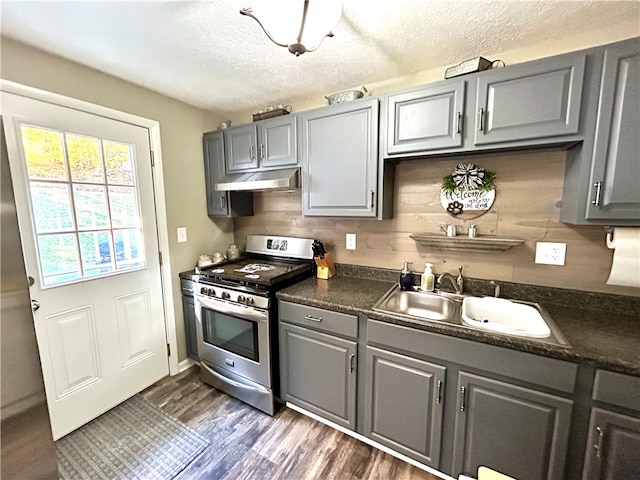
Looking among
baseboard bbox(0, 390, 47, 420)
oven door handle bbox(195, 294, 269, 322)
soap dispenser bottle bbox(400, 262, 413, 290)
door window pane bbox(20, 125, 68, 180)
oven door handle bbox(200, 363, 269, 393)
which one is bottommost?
oven door handle bbox(200, 363, 269, 393)

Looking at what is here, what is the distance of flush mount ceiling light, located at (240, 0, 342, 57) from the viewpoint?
3.30ft

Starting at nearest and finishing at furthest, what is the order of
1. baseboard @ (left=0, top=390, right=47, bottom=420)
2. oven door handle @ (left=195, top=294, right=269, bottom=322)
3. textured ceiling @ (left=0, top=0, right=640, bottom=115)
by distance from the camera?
1. baseboard @ (left=0, top=390, right=47, bottom=420)
2. textured ceiling @ (left=0, top=0, right=640, bottom=115)
3. oven door handle @ (left=195, top=294, right=269, bottom=322)

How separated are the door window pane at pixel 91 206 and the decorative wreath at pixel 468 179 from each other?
2.29 meters

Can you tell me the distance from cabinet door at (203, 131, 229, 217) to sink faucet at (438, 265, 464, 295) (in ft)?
6.07

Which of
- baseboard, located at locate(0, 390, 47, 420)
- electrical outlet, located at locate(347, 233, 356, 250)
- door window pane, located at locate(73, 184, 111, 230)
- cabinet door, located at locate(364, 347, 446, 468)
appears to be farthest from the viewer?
electrical outlet, located at locate(347, 233, 356, 250)

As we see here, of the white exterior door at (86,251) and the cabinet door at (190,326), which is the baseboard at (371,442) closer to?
the cabinet door at (190,326)

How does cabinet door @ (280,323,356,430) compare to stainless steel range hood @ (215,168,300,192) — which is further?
stainless steel range hood @ (215,168,300,192)

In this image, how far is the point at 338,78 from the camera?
189 cm

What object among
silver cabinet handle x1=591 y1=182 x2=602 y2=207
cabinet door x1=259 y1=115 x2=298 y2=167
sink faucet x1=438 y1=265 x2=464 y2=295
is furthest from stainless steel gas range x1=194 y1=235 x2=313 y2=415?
silver cabinet handle x1=591 y1=182 x2=602 y2=207

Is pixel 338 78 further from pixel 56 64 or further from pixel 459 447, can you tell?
pixel 459 447

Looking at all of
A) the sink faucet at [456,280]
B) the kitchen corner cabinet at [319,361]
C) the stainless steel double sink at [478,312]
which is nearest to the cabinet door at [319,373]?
the kitchen corner cabinet at [319,361]

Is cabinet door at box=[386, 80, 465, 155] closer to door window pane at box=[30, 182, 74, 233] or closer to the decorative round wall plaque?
the decorative round wall plaque

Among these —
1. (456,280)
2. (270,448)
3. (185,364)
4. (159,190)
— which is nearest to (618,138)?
(456,280)

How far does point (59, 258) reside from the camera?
164 cm
